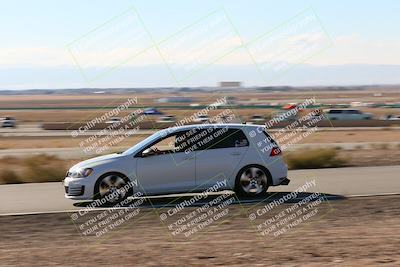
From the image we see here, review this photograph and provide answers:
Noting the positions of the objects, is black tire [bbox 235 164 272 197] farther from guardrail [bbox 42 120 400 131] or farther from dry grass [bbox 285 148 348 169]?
guardrail [bbox 42 120 400 131]

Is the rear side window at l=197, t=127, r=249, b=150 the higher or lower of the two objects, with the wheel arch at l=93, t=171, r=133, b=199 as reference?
lower

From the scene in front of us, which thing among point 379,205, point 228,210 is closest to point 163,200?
point 228,210

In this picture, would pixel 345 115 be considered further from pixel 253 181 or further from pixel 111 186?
pixel 111 186

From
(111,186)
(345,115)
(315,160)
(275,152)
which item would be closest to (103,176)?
(111,186)

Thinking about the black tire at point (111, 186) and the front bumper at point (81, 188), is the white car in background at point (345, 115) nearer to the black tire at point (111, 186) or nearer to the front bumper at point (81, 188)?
the black tire at point (111, 186)

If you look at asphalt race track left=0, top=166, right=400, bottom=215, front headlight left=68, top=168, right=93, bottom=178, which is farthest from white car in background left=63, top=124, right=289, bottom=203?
asphalt race track left=0, top=166, right=400, bottom=215

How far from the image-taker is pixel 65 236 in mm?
9906

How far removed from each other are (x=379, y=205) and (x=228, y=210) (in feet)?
8.95

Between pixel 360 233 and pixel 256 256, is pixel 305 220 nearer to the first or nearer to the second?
pixel 360 233

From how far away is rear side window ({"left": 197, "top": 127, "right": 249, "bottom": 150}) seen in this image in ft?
45.0

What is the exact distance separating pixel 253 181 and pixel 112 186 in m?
2.76

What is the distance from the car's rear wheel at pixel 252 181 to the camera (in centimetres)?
1374

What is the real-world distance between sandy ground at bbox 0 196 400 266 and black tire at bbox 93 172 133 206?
131 centimetres

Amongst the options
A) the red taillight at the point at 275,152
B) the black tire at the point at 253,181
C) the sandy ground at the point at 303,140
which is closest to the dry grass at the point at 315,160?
the red taillight at the point at 275,152
